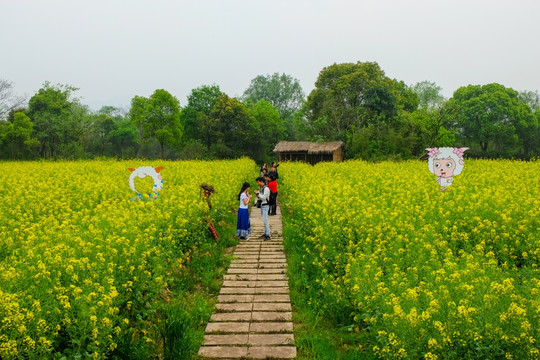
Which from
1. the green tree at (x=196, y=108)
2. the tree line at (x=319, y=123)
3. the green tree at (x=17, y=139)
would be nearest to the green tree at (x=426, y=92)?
the tree line at (x=319, y=123)

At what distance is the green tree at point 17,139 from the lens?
39.4 metres

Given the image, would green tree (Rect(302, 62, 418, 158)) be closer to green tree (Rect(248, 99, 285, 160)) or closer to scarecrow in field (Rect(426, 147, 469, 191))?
green tree (Rect(248, 99, 285, 160))

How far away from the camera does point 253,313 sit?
238 inches

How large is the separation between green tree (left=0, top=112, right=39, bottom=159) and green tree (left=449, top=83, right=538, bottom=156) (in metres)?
50.3

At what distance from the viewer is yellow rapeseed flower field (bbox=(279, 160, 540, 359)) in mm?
3631

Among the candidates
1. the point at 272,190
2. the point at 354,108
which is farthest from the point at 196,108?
the point at 272,190

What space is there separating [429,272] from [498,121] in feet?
183

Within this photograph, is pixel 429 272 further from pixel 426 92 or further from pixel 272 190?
pixel 426 92

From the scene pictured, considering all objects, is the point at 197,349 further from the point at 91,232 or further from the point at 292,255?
the point at 292,255

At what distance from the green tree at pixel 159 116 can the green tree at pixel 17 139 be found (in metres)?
14.1

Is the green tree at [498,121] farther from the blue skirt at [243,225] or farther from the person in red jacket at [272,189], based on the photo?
the blue skirt at [243,225]

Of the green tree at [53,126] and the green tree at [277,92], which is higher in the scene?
the green tree at [277,92]

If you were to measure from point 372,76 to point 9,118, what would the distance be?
44265 mm

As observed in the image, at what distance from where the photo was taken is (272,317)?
5.92 meters
